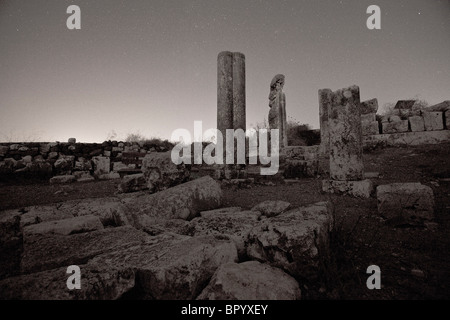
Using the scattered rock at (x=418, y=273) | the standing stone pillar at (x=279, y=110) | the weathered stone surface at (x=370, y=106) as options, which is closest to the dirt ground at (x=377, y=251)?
the scattered rock at (x=418, y=273)

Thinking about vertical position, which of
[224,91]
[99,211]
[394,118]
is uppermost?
[224,91]

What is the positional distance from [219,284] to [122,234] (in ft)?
4.10

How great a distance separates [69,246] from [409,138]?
11.1m

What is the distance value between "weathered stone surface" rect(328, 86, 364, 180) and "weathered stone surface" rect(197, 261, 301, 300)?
3552 millimetres

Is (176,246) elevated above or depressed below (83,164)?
below

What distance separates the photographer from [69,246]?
1.81 m

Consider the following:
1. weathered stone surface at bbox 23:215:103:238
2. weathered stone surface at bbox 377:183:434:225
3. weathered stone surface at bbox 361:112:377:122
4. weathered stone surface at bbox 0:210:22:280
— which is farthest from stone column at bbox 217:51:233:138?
weathered stone surface at bbox 361:112:377:122

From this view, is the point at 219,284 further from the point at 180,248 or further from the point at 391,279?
the point at 391,279

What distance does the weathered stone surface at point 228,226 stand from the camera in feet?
6.53

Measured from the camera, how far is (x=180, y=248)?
1658mm

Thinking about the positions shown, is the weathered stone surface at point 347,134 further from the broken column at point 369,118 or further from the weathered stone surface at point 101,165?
the weathered stone surface at point 101,165

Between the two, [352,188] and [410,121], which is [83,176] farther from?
[410,121]

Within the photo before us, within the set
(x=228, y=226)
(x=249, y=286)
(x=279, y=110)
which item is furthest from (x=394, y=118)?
(x=249, y=286)

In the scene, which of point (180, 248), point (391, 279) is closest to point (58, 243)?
point (180, 248)
